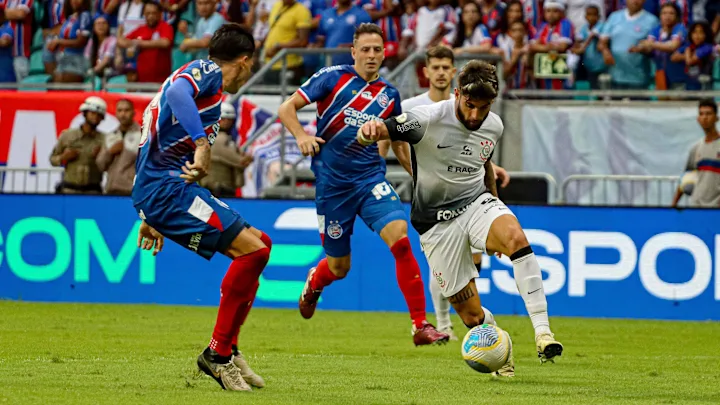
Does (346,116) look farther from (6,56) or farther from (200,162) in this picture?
(6,56)

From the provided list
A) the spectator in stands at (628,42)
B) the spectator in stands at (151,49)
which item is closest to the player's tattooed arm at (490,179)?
the spectator in stands at (628,42)

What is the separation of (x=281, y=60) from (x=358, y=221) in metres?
3.02

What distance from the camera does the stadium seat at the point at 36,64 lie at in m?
21.3

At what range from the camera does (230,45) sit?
28.5ft

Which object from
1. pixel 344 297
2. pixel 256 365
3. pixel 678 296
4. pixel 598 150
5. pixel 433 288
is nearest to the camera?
pixel 256 365

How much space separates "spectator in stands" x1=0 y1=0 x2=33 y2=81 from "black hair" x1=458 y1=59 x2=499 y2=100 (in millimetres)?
13530

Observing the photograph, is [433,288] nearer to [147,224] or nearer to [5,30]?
[147,224]

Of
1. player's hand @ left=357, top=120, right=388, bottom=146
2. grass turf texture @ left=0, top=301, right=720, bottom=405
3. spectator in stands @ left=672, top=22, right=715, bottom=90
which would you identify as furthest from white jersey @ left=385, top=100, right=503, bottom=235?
spectator in stands @ left=672, top=22, right=715, bottom=90

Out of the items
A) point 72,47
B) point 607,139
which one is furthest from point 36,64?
point 607,139

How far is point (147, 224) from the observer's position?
28.7 ft

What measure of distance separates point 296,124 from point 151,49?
9460 millimetres

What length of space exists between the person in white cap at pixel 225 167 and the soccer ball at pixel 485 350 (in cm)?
886

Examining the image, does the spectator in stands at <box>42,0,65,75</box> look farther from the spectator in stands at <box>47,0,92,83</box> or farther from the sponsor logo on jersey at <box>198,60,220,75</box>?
the sponsor logo on jersey at <box>198,60,220,75</box>

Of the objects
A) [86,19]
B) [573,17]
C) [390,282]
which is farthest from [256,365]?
[86,19]
